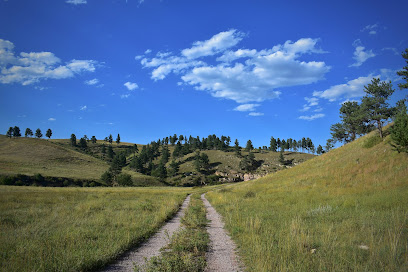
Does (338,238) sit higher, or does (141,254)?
(338,238)

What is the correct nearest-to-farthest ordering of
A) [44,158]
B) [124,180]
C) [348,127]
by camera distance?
[348,127] → [124,180] → [44,158]

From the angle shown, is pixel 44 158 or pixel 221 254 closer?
pixel 221 254

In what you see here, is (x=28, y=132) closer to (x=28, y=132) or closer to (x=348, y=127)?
(x=28, y=132)

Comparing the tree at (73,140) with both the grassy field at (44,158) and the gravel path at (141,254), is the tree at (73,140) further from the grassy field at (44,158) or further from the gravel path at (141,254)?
the gravel path at (141,254)

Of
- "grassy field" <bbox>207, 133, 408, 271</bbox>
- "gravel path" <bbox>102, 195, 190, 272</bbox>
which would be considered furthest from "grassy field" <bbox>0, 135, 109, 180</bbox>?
"grassy field" <bbox>207, 133, 408, 271</bbox>

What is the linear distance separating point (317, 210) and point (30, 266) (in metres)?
11.8

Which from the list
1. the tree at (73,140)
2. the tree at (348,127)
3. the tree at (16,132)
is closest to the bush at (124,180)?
the tree at (348,127)

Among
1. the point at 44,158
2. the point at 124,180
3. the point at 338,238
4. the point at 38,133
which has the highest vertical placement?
the point at 38,133

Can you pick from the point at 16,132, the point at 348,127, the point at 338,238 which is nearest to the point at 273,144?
the point at 348,127

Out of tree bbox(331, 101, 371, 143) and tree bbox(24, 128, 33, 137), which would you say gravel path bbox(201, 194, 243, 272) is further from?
tree bbox(24, 128, 33, 137)

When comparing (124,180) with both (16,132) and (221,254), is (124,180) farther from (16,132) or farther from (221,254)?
(16,132)

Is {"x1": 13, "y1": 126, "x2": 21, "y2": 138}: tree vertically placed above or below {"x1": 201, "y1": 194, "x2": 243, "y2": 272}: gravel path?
above

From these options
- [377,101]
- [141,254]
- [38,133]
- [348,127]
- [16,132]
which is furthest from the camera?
[38,133]

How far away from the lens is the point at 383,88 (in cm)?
3453
